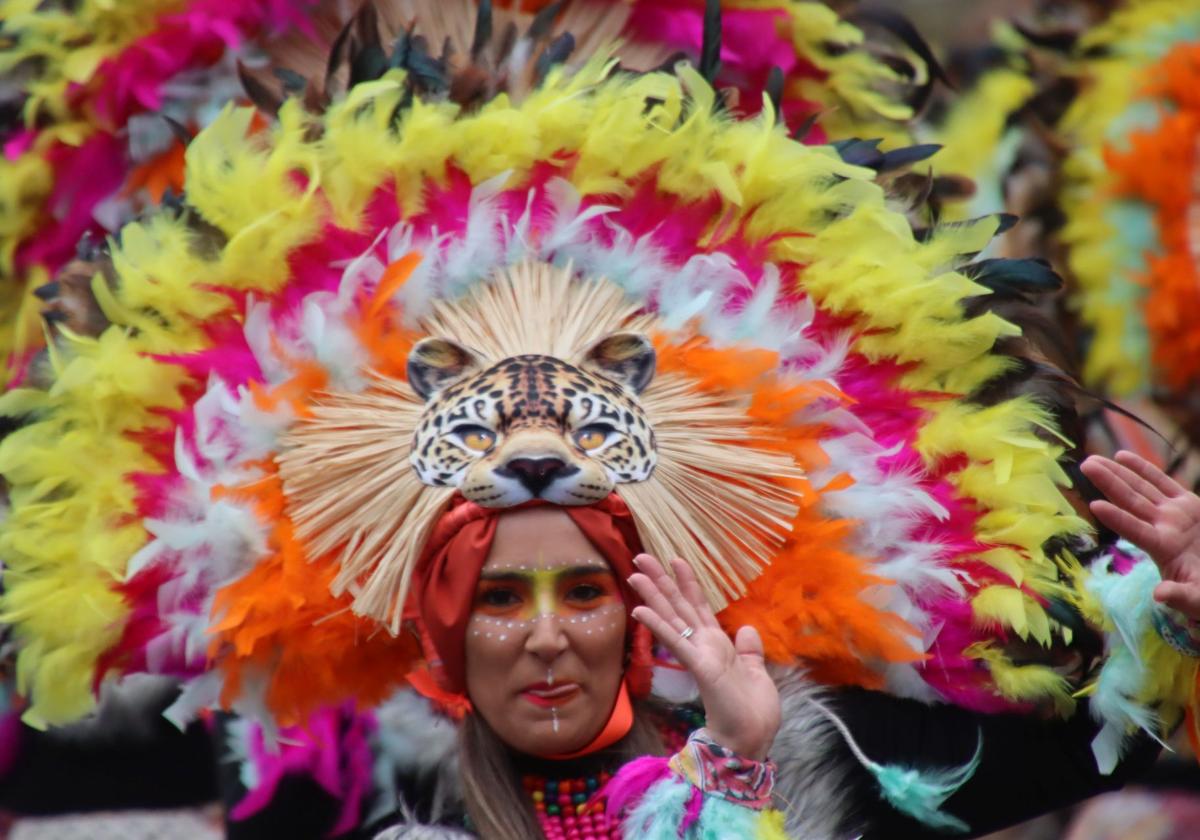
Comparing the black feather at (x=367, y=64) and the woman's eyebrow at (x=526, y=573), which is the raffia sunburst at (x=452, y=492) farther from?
the black feather at (x=367, y=64)

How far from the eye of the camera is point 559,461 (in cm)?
317

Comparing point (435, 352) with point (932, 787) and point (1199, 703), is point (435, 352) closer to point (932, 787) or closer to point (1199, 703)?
point (932, 787)

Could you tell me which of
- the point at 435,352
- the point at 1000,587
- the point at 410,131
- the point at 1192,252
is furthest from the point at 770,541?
the point at 1192,252

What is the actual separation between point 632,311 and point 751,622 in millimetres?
525

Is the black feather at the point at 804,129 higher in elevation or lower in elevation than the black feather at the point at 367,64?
lower

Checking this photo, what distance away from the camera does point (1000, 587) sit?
3426 mm

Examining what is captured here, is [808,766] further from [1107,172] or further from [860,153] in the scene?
[1107,172]

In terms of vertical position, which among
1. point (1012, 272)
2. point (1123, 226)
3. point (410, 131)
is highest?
point (410, 131)

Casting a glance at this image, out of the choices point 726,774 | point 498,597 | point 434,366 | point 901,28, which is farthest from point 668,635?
point 901,28

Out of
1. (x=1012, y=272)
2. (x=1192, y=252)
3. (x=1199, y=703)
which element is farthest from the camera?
(x=1192, y=252)

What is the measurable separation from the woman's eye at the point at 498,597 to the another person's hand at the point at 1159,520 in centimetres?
84

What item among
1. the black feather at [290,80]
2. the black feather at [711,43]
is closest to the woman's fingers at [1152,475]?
the black feather at [711,43]

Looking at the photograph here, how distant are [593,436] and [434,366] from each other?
11.0 inches

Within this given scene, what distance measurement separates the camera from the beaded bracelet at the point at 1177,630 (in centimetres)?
310
